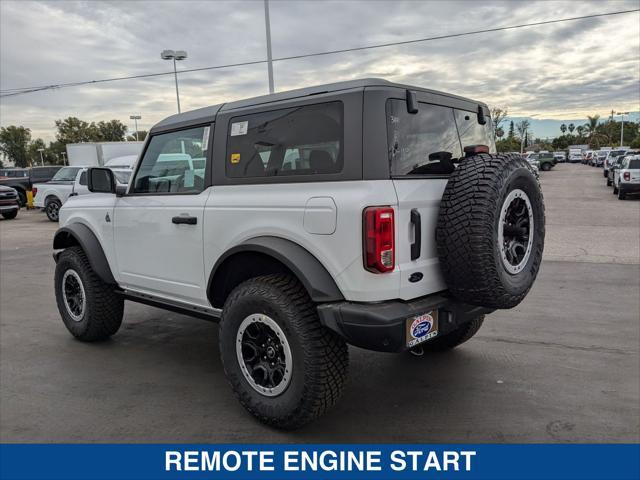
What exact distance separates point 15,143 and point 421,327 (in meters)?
96.2

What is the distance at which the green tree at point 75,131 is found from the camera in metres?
70.1

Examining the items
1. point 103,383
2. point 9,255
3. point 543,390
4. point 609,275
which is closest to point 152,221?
point 103,383

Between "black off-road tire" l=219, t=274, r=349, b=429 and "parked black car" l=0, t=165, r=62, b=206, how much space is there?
23294 mm

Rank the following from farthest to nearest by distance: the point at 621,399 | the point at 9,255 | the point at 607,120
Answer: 1. the point at 607,120
2. the point at 9,255
3. the point at 621,399

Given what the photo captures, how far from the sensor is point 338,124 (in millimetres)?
2859

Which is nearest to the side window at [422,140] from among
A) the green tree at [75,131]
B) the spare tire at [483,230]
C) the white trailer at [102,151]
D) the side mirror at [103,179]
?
the spare tire at [483,230]

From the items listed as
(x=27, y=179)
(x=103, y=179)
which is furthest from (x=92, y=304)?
(x=27, y=179)

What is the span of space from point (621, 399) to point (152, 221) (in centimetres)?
353

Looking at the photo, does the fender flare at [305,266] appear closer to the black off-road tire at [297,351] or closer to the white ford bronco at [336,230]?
the white ford bronco at [336,230]

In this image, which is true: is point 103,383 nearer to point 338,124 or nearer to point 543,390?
point 338,124

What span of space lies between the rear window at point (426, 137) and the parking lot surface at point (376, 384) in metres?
1.58

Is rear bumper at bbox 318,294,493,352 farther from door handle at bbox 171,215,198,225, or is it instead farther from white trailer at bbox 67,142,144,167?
white trailer at bbox 67,142,144,167

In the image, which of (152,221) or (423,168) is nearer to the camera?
(423,168)

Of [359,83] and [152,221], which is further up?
[359,83]
